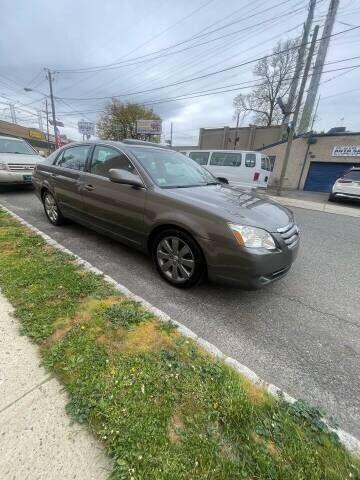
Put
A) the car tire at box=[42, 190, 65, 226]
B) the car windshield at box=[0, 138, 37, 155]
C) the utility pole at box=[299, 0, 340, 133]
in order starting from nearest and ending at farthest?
1. the car tire at box=[42, 190, 65, 226]
2. the car windshield at box=[0, 138, 37, 155]
3. the utility pole at box=[299, 0, 340, 133]

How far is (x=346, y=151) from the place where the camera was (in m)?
16.3

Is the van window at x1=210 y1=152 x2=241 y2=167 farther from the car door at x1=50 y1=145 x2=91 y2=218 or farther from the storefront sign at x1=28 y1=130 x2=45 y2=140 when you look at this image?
Answer: the storefront sign at x1=28 y1=130 x2=45 y2=140

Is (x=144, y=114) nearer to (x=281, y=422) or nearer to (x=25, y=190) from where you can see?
(x=25, y=190)

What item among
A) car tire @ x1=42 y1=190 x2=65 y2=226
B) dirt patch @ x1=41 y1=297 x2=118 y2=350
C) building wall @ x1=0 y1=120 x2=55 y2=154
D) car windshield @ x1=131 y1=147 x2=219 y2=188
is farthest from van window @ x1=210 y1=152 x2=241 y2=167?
building wall @ x1=0 y1=120 x2=55 y2=154

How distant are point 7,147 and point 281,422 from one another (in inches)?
376

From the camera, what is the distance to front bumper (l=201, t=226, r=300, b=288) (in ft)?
7.97

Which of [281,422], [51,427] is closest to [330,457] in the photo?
[281,422]

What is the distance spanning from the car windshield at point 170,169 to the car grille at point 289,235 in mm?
1319

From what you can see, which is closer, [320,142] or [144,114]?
[320,142]

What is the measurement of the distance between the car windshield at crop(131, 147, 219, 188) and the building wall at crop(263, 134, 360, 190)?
16429mm

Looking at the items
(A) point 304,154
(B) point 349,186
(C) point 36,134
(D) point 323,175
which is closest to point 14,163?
(B) point 349,186

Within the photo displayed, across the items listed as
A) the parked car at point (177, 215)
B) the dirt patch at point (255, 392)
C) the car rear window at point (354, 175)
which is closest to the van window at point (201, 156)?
the car rear window at point (354, 175)

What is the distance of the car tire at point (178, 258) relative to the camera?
2.77 meters

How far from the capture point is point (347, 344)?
236 cm
